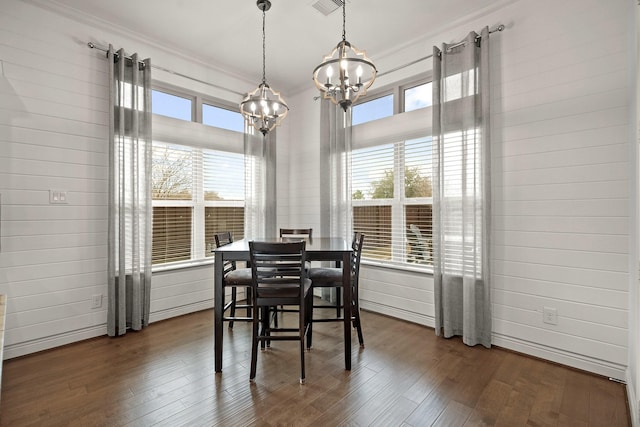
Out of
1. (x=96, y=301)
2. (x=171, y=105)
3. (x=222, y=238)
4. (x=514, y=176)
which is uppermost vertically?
(x=171, y=105)

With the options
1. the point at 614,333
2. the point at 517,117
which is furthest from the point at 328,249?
the point at 614,333

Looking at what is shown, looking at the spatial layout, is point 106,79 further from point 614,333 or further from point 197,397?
point 614,333

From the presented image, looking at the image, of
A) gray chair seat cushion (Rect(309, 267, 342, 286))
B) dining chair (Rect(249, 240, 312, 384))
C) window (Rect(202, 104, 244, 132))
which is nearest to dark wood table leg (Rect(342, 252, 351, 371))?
gray chair seat cushion (Rect(309, 267, 342, 286))

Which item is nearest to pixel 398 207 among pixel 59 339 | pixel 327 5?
pixel 327 5

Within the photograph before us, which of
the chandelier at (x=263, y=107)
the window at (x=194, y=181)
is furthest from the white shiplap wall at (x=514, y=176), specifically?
the chandelier at (x=263, y=107)

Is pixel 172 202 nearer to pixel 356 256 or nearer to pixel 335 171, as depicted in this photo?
pixel 335 171

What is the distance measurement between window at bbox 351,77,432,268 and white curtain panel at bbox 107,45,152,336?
236 centimetres

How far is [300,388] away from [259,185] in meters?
2.75

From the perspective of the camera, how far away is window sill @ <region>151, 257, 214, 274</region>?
11.4ft

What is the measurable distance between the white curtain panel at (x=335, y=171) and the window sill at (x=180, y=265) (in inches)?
58.7

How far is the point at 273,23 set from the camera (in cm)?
311

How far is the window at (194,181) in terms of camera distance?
11.7ft

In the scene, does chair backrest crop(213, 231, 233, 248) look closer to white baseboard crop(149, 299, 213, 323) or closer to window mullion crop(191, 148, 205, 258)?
window mullion crop(191, 148, 205, 258)

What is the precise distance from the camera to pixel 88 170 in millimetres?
2963
